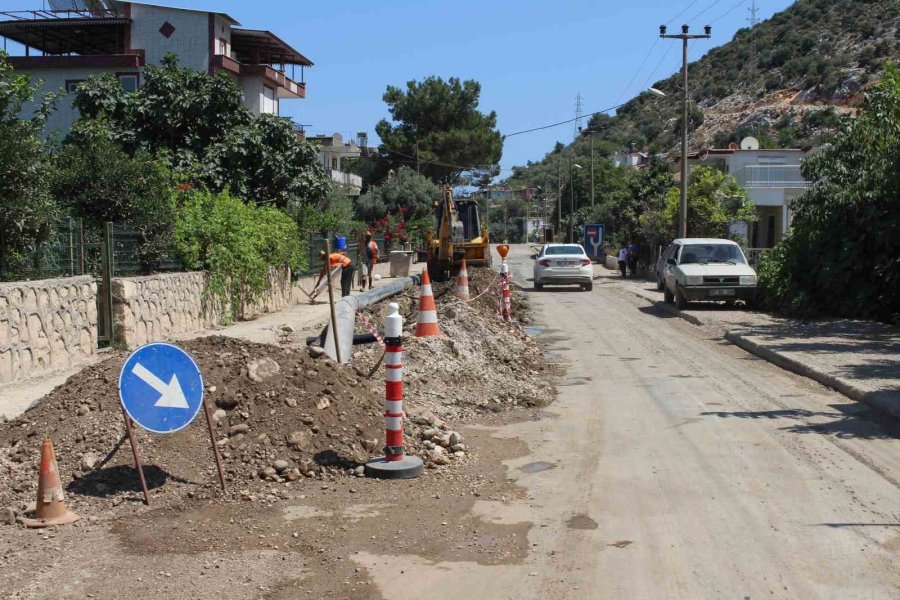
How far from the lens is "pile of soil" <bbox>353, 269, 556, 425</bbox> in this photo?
35.0 feet

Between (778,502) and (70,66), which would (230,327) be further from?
(70,66)

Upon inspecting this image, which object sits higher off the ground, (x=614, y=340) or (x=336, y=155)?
(x=336, y=155)

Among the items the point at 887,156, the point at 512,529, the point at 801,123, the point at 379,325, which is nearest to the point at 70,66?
the point at 379,325

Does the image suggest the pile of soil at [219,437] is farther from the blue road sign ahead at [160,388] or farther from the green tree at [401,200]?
the green tree at [401,200]

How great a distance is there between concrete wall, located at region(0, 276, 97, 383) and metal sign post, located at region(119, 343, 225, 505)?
5.64m

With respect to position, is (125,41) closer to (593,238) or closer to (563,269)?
(563,269)

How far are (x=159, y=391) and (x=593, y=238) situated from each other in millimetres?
59365

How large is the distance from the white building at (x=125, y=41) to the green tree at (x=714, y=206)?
2007 cm

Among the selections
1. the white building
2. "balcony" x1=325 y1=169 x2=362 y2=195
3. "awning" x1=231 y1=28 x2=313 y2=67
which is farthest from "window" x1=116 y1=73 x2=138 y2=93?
"balcony" x1=325 y1=169 x2=362 y2=195

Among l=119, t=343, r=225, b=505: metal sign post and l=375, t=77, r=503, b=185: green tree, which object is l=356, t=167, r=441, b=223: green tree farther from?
l=119, t=343, r=225, b=505: metal sign post

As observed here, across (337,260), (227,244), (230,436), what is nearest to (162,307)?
(227,244)

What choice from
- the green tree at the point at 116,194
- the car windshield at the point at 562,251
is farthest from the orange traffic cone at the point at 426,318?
the car windshield at the point at 562,251

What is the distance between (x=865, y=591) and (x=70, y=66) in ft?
152

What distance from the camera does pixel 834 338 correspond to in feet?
56.7
